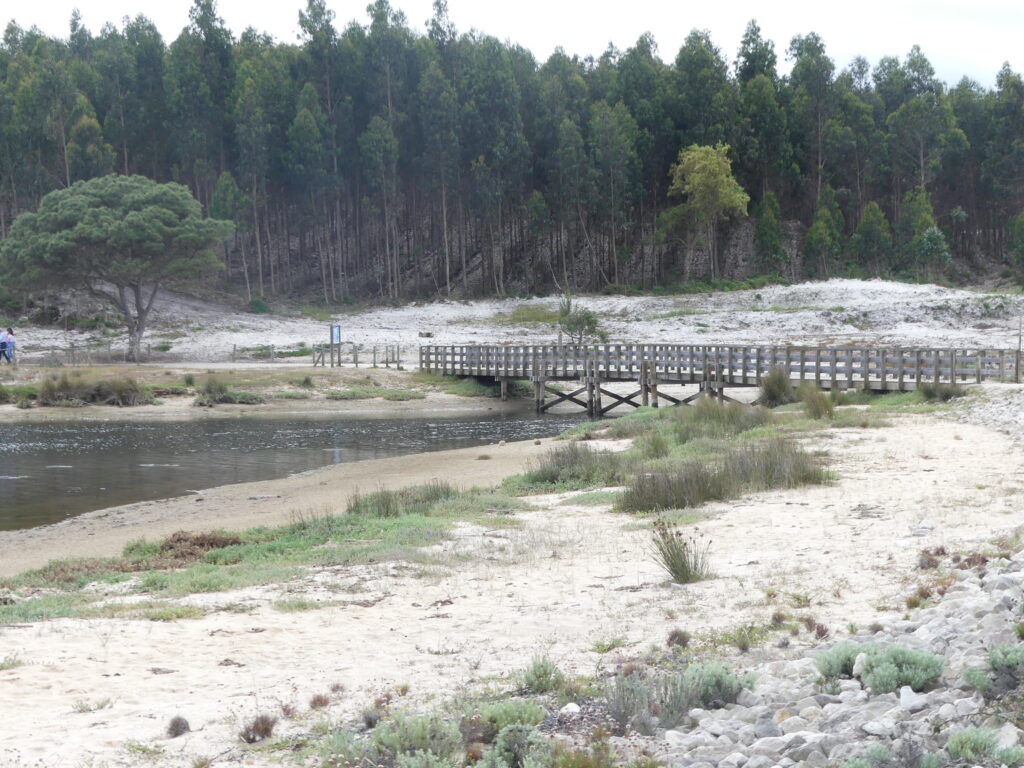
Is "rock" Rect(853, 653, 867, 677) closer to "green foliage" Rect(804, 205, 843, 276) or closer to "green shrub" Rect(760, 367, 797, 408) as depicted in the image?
"green shrub" Rect(760, 367, 797, 408)

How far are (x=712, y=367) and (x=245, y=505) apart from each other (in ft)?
76.9

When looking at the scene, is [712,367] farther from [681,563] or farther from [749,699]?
[749,699]

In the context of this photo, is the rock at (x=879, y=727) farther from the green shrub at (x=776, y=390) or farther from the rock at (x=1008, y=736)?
the green shrub at (x=776, y=390)

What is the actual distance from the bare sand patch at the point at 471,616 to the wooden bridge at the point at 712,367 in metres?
16.9

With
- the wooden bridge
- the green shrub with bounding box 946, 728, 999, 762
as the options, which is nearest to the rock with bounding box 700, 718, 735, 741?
the green shrub with bounding box 946, 728, 999, 762

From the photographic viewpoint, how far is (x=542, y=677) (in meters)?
7.25

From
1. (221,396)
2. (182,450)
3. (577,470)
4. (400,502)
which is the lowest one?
(182,450)

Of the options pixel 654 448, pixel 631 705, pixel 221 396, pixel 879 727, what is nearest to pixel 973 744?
pixel 879 727

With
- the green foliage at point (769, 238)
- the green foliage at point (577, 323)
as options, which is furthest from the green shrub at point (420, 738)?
the green foliage at point (769, 238)

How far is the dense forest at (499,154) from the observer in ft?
259

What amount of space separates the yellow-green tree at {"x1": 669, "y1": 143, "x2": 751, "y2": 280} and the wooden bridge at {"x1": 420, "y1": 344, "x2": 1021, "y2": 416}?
28911 millimetres

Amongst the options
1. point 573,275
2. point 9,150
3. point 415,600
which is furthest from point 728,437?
point 9,150

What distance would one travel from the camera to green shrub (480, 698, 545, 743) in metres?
6.24

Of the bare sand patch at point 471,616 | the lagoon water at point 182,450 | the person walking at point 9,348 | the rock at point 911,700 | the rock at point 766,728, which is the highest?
the person walking at point 9,348
